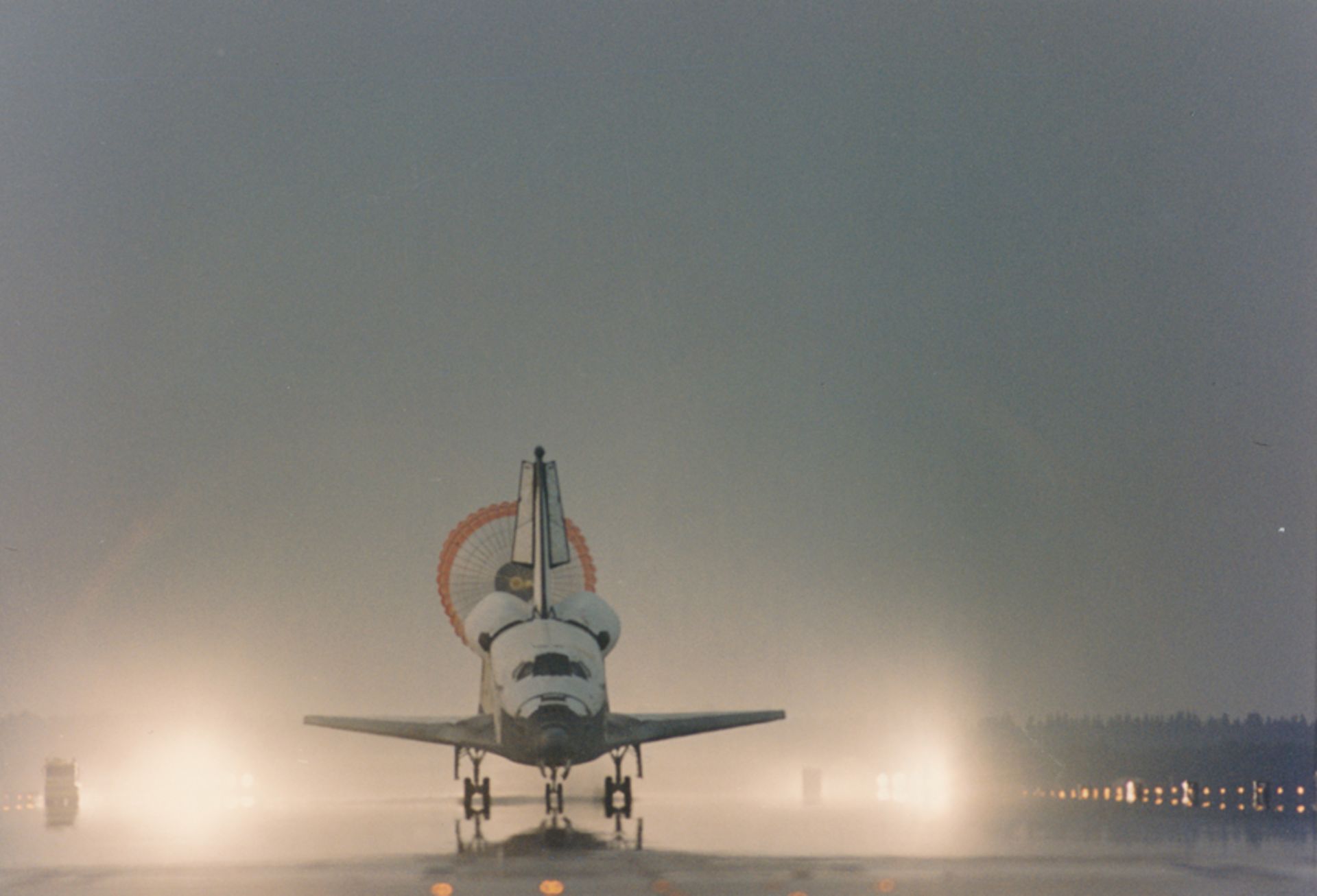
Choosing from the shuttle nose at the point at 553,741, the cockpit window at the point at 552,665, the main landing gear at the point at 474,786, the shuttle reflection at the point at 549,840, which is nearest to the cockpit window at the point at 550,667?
the cockpit window at the point at 552,665

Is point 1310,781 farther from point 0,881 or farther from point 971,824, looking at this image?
point 0,881

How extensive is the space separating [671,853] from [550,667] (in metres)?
11.2

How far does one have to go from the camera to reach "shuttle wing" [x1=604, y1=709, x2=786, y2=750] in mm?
48875

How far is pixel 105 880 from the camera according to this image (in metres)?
26.9

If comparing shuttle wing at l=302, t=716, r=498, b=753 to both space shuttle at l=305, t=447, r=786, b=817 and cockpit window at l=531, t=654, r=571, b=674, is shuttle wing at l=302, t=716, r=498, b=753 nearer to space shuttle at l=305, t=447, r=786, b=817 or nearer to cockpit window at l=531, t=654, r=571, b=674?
space shuttle at l=305, t=447, r=786, b=817

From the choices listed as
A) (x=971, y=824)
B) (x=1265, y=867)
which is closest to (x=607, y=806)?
(x=971, y=824)

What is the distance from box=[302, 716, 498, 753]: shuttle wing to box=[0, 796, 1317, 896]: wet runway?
260 cm

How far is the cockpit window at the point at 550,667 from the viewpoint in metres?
43.9

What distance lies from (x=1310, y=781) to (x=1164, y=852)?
73.0m

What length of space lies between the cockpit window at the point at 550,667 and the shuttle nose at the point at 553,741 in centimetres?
209

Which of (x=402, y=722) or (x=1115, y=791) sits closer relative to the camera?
(x=402, y=722)

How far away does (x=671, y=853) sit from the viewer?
33594mm

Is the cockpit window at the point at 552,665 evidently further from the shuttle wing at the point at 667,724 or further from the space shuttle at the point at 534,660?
the shuttle wing at the point at 667,724

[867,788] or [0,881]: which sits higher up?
[0,881]
